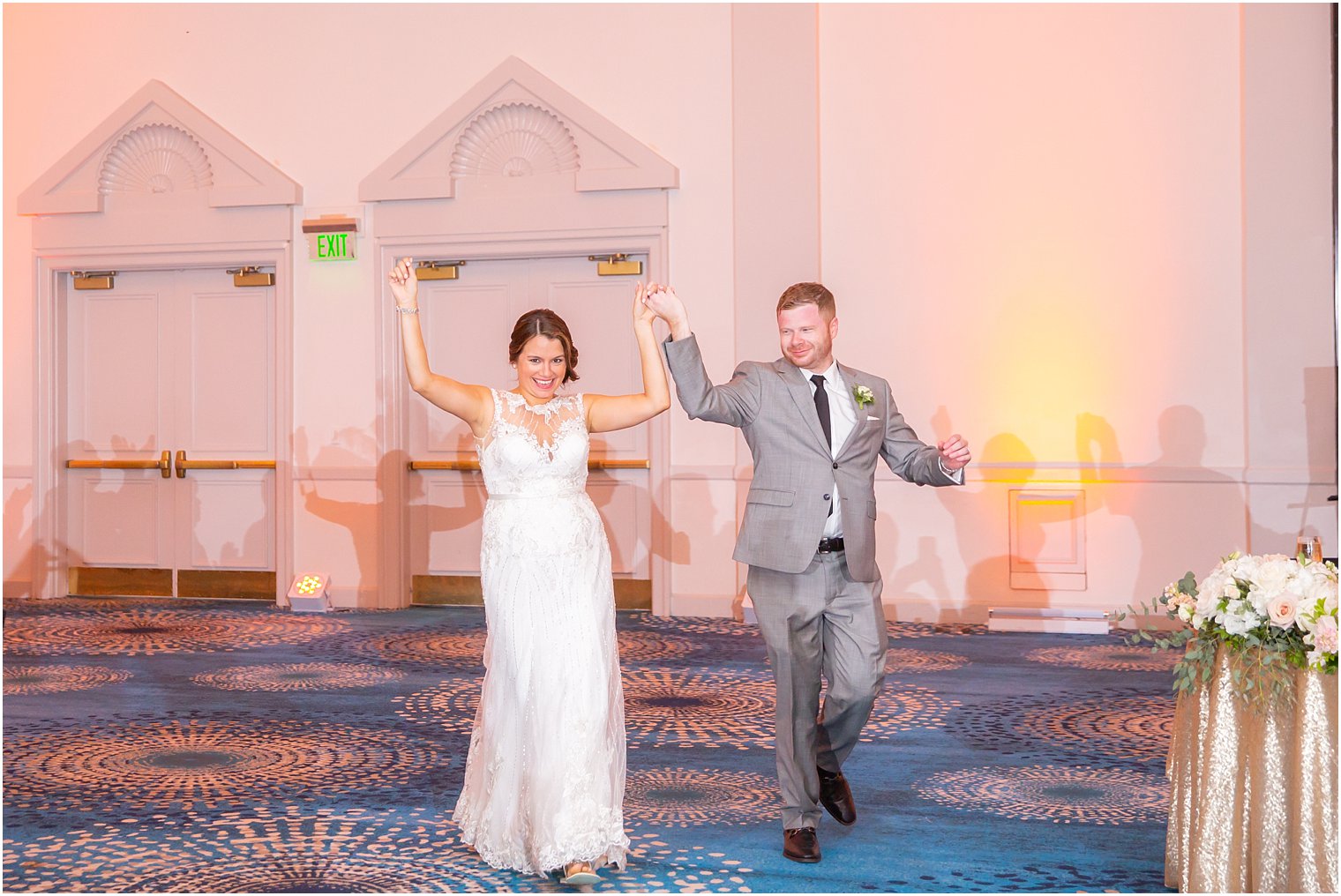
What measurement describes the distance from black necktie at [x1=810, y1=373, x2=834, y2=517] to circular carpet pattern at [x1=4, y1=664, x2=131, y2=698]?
4.30 m

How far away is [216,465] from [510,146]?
3303 mm

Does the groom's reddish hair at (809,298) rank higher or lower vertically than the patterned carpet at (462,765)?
higher

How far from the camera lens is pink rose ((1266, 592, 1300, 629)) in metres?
3.05

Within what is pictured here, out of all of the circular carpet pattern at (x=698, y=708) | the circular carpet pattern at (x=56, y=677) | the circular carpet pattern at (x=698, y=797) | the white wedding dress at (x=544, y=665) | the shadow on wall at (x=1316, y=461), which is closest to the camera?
the white wedding dress at (x=544, y=665)

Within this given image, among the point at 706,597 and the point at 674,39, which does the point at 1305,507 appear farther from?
the point at 674,39

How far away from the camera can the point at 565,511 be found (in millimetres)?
→ 3809

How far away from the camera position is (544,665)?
3643 millimetres

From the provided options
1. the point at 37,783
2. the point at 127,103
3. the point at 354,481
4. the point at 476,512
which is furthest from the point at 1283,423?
the point at 127,103

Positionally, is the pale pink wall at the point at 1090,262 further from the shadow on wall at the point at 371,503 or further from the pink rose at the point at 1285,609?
the pink rose at the point at 1285,609

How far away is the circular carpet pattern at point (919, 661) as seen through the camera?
6711 mm

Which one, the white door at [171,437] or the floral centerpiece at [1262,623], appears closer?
the floral centerpiece at [1262,623]

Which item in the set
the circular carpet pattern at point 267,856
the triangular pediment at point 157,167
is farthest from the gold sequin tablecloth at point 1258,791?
the triangular pediment at point 157,167

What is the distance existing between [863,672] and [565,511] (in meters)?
1.04

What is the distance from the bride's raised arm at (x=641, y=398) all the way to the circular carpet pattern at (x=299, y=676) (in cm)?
296
